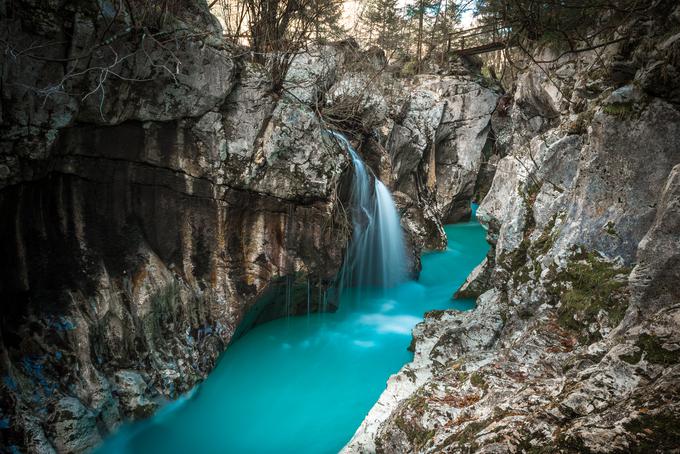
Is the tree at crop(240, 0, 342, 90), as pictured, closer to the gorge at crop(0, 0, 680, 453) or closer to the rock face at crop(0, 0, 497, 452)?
the gorge at crop(0, 0, 680, 453)

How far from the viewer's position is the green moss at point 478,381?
4168mm

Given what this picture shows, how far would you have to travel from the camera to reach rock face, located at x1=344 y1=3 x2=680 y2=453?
7.19ft

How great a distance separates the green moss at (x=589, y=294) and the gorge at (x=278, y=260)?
0.08 feet

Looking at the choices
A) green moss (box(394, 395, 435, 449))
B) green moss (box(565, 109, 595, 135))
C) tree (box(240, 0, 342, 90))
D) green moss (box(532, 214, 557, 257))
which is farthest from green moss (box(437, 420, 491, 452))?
tree (box(240, 0, 342, 90))

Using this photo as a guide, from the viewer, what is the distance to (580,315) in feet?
14.7

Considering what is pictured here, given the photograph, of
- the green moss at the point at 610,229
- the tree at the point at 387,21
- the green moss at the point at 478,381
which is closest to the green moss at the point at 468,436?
the green moss at the point at 478,381

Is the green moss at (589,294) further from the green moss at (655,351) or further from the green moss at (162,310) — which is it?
the green moss at (162,310)

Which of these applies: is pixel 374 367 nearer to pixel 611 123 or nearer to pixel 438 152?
pixel 611 123

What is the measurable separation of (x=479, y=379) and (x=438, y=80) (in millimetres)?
16946

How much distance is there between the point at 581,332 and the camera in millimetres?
4391

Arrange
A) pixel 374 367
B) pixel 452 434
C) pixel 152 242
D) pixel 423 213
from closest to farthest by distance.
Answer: pixel 452 434, pixel 152 242, pixel 374 367, pixel 423 213

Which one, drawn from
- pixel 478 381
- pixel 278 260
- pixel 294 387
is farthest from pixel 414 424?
pixel 278 260

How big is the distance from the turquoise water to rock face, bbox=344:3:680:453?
116cm

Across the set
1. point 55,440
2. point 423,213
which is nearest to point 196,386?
point 55,440
